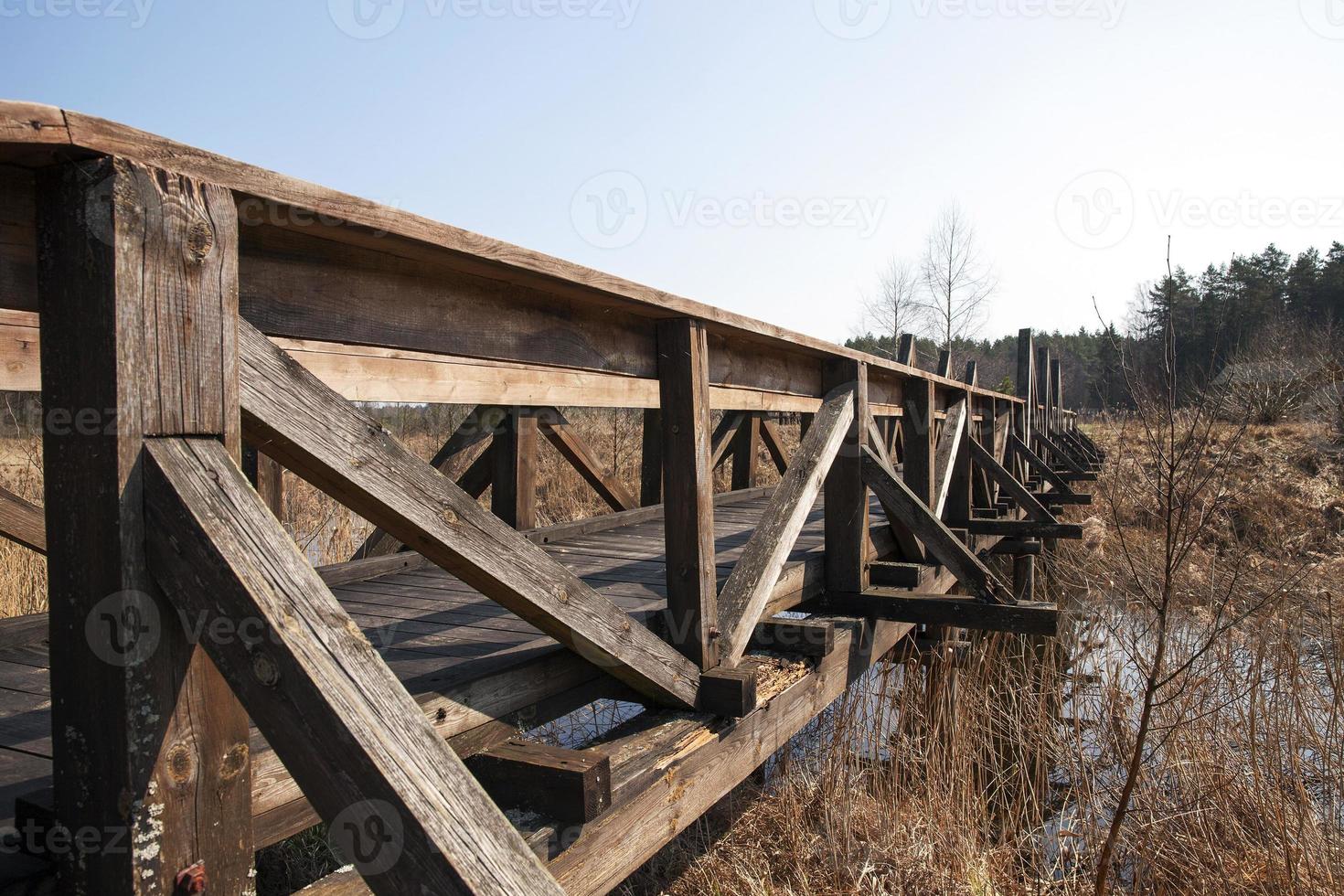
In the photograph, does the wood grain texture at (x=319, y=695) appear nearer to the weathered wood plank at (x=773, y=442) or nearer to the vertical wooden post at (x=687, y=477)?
the vertical wooden post at (x=687, y=477)

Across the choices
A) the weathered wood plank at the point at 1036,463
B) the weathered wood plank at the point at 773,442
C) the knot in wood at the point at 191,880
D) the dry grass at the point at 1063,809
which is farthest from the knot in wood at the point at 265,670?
the weathered wood plank at the point at 1036,463

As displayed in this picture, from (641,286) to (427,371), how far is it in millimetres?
577

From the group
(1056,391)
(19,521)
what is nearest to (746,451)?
(19,521)

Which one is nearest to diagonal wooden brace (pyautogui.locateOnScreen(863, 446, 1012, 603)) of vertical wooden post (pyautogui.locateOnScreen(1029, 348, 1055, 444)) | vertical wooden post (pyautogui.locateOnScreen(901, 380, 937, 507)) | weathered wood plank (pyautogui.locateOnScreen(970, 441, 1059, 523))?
vertical wooden post (pyautogui.locateOnScreen(901, 380, 937, 507))

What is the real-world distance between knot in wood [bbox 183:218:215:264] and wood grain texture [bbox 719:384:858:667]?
1862 millimetres

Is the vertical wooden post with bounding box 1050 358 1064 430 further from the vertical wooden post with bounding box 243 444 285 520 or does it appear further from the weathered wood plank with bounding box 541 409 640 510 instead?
the vertical wooden post with bounding box 243 444 285 520

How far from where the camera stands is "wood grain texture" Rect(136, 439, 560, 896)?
3.75 ft

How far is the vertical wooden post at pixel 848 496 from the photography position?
378 cm

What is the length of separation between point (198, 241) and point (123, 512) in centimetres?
39

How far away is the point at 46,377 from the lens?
121 centimetres

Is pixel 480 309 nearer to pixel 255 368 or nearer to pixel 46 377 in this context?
pixel 255 368

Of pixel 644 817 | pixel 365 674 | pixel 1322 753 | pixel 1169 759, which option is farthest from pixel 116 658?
pixel 1322 753

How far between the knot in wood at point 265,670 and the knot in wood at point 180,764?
7.1 inches

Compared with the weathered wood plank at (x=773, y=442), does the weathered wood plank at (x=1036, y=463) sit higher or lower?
lower
